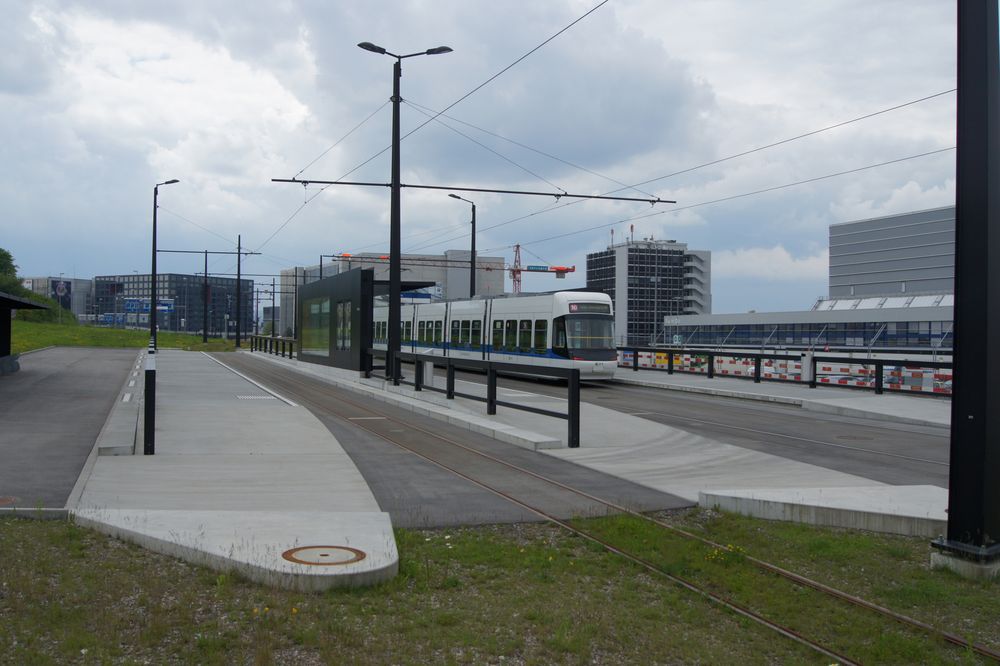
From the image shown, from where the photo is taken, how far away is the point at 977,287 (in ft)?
20.4

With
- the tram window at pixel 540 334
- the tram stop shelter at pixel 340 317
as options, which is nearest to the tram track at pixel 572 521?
the tram stop shelter at pixel 340 317

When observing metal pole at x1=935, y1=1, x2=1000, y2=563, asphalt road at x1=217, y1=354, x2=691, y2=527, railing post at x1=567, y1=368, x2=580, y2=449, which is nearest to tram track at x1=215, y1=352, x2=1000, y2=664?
asphalt road at x1=217, y1=354, x2=691, y2=527

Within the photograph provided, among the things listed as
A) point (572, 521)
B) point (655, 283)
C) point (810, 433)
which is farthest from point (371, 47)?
point (655, 283)

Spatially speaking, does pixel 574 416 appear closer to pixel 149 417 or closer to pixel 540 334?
pixel 149 417

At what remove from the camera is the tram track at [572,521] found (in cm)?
530

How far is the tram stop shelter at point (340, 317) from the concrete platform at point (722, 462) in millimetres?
5358

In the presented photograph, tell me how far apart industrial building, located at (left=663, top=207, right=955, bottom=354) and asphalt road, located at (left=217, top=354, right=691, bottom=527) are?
17.1 meters

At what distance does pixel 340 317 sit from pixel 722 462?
2092 cm

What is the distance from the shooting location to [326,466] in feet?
35.9

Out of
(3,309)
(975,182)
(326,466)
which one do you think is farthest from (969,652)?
(3,309)

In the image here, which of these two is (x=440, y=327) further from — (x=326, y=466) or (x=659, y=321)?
(x=659, y=321)

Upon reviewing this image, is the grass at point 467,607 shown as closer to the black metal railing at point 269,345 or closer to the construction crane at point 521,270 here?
the black metal railing at point 269,345

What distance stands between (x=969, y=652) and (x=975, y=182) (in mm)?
3379

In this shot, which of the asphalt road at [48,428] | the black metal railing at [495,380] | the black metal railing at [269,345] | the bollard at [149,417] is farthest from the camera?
the black metal railing at [269,345]
